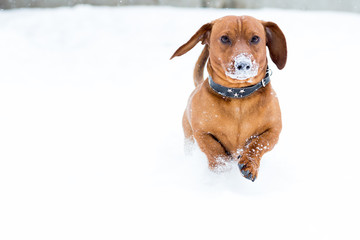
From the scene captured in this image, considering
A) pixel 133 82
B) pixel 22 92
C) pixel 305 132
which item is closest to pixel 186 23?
pixel 133 82

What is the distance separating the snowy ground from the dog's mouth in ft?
1.85

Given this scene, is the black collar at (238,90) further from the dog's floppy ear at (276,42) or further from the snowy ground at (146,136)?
the snowy ground at (146,136)

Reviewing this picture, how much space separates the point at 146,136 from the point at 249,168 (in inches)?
45.7

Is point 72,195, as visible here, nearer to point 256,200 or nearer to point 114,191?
point 114,191

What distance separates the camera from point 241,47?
1.87 meters

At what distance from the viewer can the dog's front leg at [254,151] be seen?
74.2 inches

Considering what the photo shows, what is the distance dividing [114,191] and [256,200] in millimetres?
691

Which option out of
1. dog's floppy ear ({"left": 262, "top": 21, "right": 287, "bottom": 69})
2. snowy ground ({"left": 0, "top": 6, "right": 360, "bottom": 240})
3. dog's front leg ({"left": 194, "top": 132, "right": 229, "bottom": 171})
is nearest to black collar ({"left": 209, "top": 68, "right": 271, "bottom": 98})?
dog's floppy ear ({"left": 262, "top": 21, "right": 287, "bottom": 69})

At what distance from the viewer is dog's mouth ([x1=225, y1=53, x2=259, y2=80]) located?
179 cm

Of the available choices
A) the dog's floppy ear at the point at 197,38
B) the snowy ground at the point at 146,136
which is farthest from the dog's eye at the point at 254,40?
the snowy ground at the point at 146,136

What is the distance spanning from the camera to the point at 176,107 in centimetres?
349

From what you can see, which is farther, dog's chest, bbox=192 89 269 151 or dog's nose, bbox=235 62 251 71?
dog's chest, bbox=192 89 269 151

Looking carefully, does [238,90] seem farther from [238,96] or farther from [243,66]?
[243,66]

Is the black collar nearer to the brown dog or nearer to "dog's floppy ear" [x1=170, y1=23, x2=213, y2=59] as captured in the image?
the brown dog
